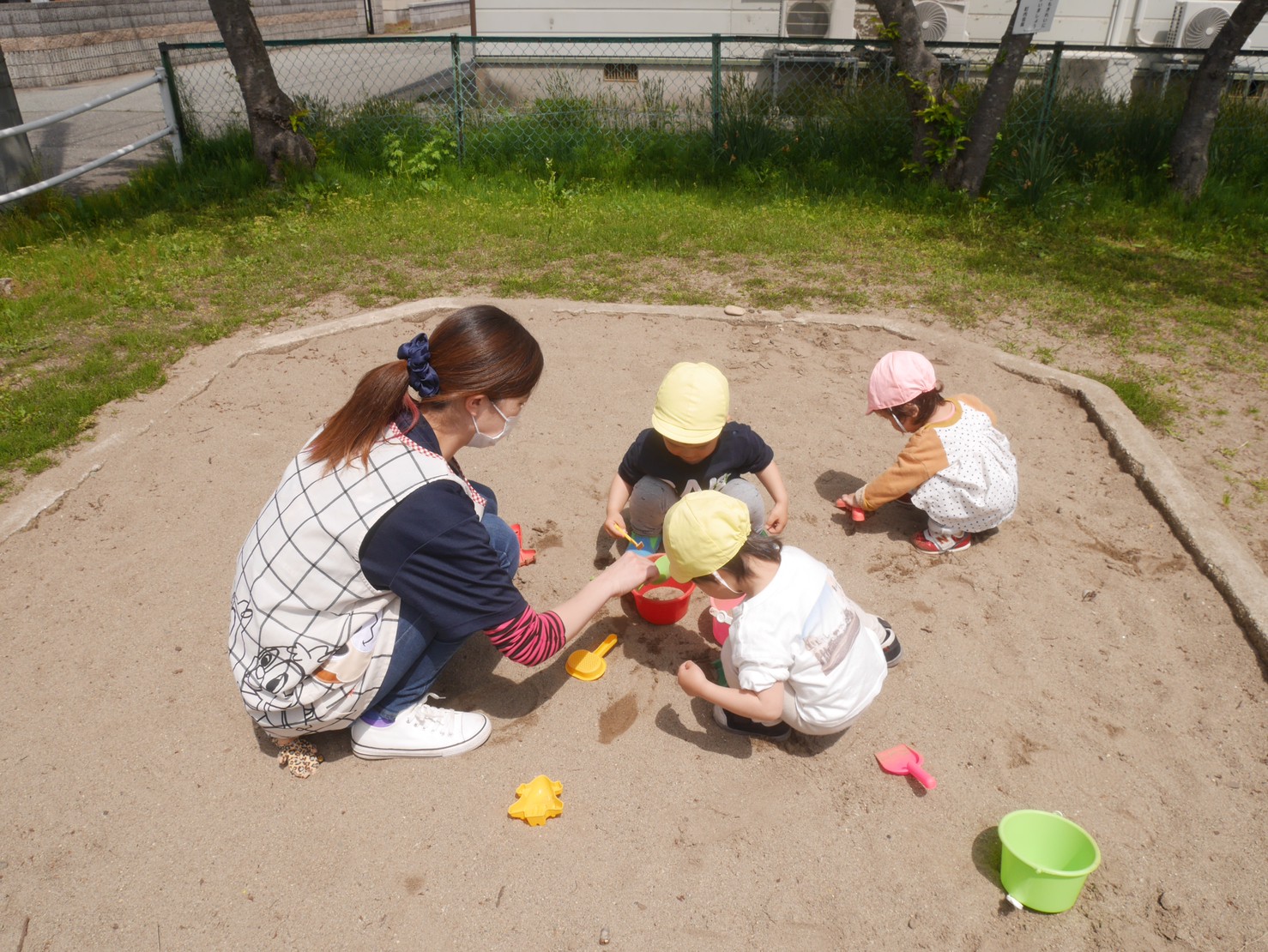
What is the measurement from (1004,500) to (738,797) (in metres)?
1.45

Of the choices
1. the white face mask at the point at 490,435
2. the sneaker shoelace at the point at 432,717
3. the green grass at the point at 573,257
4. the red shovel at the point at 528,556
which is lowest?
the red shovel at the point at 528,556

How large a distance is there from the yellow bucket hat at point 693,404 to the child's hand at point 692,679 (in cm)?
72

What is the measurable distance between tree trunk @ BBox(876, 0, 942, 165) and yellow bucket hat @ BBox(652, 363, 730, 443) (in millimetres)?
5019

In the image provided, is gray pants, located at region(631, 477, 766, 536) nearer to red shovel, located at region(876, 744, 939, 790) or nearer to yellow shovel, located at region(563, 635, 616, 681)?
yellow shovel, located at region(563, 635, 616, 681)

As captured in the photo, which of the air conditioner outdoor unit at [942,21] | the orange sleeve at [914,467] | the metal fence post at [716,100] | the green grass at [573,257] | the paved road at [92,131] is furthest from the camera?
the air conditioner outdoor unit at [942,21]

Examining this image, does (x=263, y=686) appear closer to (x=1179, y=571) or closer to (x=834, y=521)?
(x=834, y=521)

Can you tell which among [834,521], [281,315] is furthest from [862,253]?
[281,315]

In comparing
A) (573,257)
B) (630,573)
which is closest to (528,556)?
(630,573)

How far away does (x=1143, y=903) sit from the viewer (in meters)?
2.03

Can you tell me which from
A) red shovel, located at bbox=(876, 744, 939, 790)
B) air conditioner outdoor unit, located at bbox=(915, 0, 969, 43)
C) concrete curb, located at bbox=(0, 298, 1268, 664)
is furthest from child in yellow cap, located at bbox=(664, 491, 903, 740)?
air conditioner outdoor unit, located at bbox=(915, 0, 969, 43)

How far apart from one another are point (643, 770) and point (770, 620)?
22.5 inches

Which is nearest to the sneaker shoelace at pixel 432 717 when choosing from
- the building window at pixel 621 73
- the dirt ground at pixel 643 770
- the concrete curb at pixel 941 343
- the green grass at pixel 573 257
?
the dirt ground at pixel 643 770

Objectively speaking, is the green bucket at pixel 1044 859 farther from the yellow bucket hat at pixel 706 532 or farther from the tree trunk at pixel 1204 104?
the tree trunk at pixel 1204 104

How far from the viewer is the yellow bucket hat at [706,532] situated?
6.75ft
